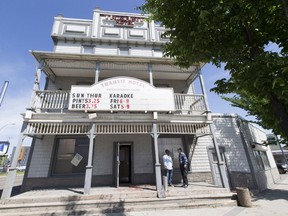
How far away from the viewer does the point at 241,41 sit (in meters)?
3.84

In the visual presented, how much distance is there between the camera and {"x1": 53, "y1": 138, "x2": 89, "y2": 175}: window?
912cm

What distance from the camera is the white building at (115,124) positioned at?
793 cm

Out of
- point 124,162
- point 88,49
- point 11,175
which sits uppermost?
point 88,49

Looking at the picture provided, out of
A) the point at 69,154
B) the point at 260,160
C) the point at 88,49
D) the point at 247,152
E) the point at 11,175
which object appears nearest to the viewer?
the point at 11,175

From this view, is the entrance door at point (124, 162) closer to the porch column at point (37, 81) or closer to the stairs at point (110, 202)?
the stairs at point (110, 202)

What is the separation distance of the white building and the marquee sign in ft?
0.16

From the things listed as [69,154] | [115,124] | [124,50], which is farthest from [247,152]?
[124,50]

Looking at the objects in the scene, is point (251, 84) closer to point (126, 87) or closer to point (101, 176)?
point (126, 87)

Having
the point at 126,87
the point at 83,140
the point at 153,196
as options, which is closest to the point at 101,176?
the point at 83,140

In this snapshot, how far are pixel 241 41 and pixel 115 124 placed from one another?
240 inches

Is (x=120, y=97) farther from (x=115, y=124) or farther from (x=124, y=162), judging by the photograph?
(x=124, y=162)

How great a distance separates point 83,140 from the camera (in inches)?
377

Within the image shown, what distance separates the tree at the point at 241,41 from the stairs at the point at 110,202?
14.4 feet

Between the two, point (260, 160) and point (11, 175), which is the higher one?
point (260, 160)
